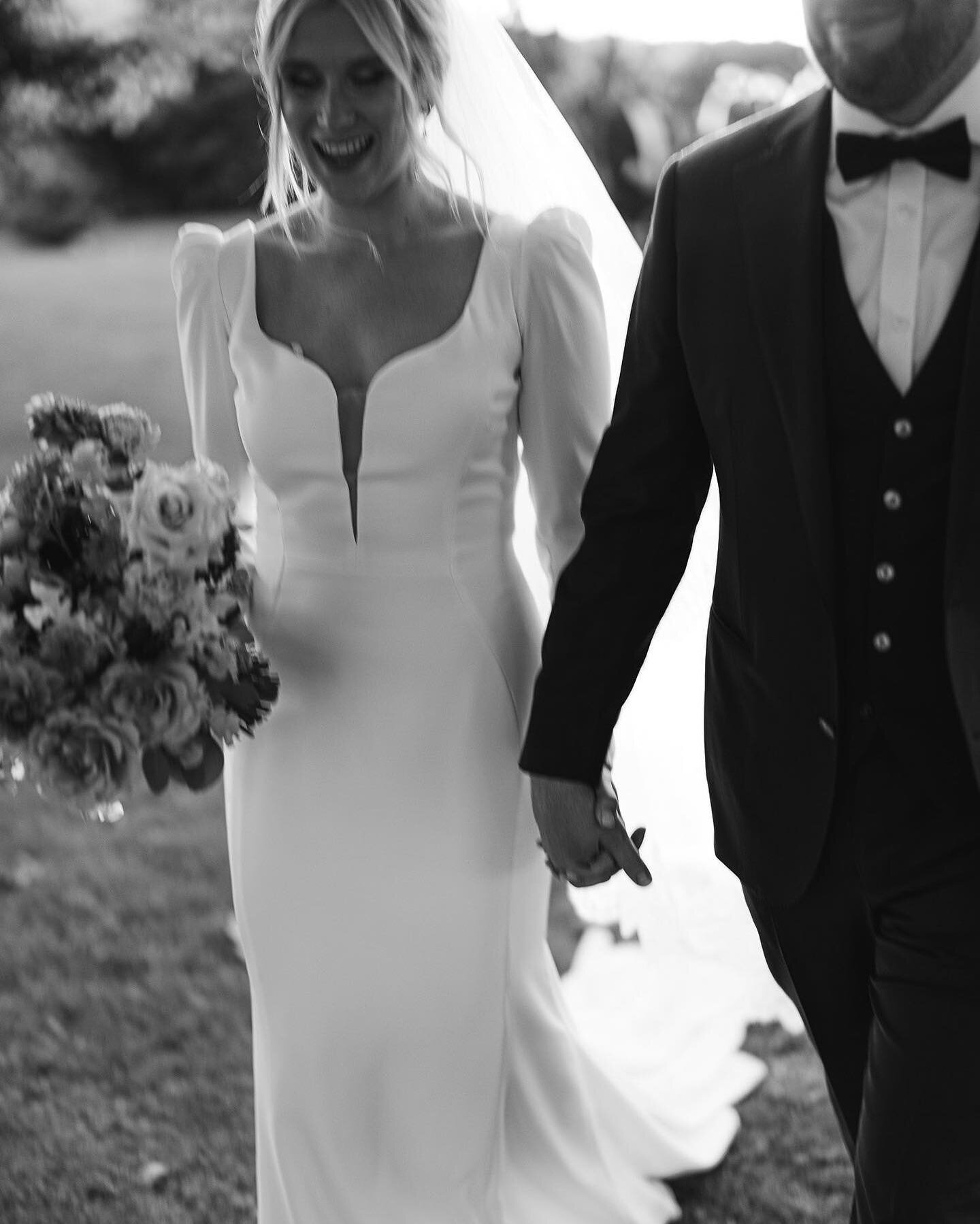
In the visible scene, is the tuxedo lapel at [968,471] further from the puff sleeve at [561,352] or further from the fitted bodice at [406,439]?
the fitted bodice at [406,439]

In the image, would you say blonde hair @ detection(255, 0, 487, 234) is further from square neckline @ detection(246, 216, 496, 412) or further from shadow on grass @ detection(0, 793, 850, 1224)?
shadow on grass @ detection(0, 793, 850, 1224)

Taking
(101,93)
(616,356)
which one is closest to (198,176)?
(101,93)

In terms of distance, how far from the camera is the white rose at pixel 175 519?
2.32 metres

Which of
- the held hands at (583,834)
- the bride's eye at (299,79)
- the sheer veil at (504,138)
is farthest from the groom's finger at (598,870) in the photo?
the bride's eye at (299,79)

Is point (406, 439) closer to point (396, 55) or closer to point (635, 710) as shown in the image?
point (396, 55)

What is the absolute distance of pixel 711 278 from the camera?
2135mm

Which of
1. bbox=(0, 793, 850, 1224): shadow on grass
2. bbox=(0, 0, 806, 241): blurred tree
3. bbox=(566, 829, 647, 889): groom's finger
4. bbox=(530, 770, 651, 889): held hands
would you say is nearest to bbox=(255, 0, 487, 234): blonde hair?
bbox=(530, 770, 651, 889): held hands

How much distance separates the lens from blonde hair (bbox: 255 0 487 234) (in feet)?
8.06

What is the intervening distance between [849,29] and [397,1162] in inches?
78.1

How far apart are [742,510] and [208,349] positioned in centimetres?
110

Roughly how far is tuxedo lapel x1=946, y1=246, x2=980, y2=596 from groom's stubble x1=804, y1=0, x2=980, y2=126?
204 mm

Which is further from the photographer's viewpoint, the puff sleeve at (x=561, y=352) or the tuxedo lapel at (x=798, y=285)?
the puff sleeve at (x=561, y=352)

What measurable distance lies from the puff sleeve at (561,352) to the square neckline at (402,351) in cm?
7

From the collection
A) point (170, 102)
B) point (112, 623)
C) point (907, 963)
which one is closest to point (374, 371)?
point (112, 623)
